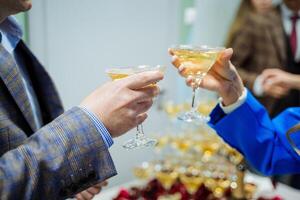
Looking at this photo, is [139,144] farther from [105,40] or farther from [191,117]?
[105,40]

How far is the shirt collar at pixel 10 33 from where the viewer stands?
4.33 ft

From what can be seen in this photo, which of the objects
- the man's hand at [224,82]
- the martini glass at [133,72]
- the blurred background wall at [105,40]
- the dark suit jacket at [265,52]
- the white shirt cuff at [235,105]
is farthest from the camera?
the dark suit jacket at [265,52]

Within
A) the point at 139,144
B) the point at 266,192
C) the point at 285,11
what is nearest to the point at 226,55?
the point at 139,144

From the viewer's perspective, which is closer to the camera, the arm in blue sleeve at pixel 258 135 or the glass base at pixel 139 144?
the glass base at pixel 139 144

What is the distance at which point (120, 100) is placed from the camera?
2.93 ft

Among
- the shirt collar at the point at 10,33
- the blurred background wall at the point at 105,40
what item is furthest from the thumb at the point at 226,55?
the blurred background wall at the point at 105,40

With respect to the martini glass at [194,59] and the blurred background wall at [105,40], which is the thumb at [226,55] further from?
the blurred background wall at [105,40]

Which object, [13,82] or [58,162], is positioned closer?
[58,162]

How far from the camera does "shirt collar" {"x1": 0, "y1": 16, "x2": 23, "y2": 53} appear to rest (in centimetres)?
132

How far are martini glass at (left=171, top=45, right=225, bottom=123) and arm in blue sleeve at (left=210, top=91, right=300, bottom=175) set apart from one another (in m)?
0.33

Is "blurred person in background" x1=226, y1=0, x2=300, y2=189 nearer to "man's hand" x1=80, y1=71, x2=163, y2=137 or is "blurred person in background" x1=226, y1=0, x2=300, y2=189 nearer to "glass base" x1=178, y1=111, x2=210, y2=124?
"glass base" x1=178, y1=111, x2=210, y2=124

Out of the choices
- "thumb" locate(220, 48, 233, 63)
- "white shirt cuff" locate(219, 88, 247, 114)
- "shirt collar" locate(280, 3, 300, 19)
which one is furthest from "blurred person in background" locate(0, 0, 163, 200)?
"shirt collar" locate(280, 3, 300, 19)

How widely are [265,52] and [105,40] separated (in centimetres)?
134

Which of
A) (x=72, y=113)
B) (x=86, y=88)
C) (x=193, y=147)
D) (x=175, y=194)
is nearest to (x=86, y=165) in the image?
(x=72, y=113)
